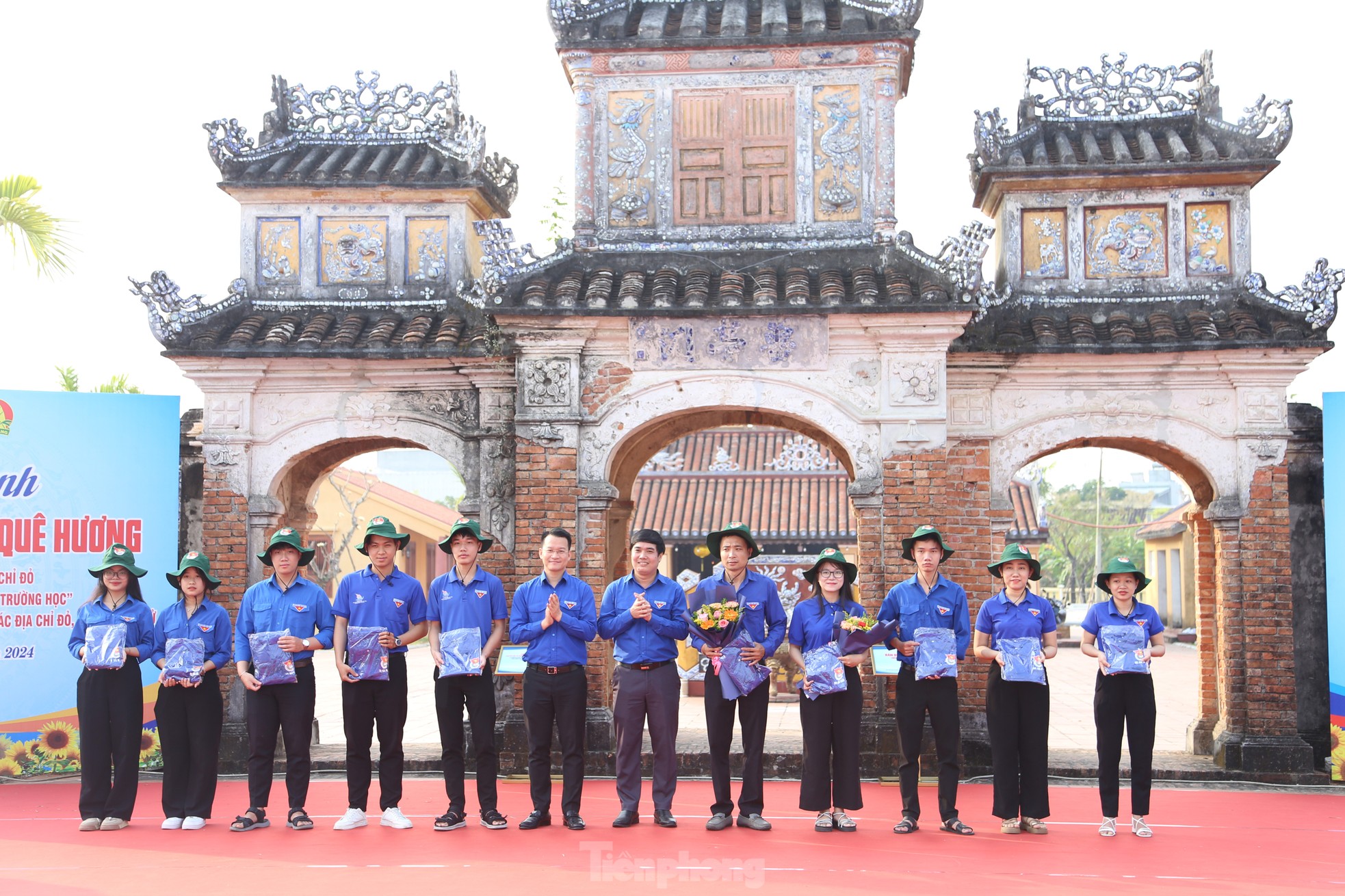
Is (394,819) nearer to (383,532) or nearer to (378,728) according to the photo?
(378,728)

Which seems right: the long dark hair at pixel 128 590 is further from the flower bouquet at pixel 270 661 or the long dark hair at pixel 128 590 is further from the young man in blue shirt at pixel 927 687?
the young man in blue shirt at pixel 927 687

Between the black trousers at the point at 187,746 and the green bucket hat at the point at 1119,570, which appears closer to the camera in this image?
the green bucket hat at the point at 1119,570

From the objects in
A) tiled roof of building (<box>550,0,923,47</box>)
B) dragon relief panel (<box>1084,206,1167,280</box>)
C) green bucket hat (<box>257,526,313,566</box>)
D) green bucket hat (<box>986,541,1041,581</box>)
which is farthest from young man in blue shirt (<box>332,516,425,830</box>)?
dragon relief panel (<box>1084,206,1167,280</box>)

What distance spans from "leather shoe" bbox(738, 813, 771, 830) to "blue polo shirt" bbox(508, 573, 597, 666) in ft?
4.31

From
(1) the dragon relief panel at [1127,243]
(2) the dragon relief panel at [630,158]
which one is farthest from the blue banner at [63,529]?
(1) the dragon relief panel at [1127,243]

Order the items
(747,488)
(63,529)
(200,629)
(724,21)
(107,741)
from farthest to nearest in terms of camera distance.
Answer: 1. (747,488)
2. (724,21)
3. (63,529)
4. (107,741)
5. (200,629)

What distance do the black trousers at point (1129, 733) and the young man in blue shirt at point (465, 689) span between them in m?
3.49

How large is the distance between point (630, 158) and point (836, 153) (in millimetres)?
1695

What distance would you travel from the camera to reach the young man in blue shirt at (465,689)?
742cm

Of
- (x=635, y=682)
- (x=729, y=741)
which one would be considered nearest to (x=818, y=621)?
(x=729, y=741)

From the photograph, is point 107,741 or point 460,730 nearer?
point 460,730

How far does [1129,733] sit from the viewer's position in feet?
24.3

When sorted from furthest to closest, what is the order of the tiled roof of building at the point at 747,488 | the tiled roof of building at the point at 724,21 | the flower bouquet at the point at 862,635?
the tiled roof of building at the point at 747,488 → the tiled roof of building at the point at 724,21 → the flower bouquet at the point at 862,635

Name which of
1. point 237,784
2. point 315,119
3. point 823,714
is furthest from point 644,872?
point 315,119
